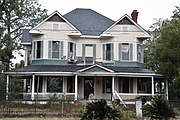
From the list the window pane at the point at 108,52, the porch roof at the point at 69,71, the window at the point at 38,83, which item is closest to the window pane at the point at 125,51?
the window pane at the point at 108,52

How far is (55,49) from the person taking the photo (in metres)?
34.3

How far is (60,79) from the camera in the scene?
33.9 m

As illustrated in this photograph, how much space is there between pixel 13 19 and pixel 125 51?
1715 cm

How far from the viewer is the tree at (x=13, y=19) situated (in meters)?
43.3

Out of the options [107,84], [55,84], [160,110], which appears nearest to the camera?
[160,110]

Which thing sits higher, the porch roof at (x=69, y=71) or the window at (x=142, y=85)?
the porch roof at (x=69, y=71)

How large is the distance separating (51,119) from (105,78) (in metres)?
14.5

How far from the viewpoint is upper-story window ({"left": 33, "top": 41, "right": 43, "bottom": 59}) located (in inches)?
1350

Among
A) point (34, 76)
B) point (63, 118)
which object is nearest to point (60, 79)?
point (34, 76)

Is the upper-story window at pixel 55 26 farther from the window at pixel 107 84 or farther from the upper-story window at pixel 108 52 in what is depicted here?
the window at pixel 107 84

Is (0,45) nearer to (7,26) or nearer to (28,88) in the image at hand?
(7,26)

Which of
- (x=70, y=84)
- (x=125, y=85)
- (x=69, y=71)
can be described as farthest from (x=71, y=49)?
(x=125, y=85)

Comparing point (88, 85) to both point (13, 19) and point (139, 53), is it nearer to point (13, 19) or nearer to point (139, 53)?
point (139, 53)

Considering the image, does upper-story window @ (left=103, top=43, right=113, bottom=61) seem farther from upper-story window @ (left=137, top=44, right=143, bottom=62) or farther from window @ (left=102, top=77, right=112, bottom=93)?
upper-story window @ (left=137, top=44, right=143, bottom=62)
